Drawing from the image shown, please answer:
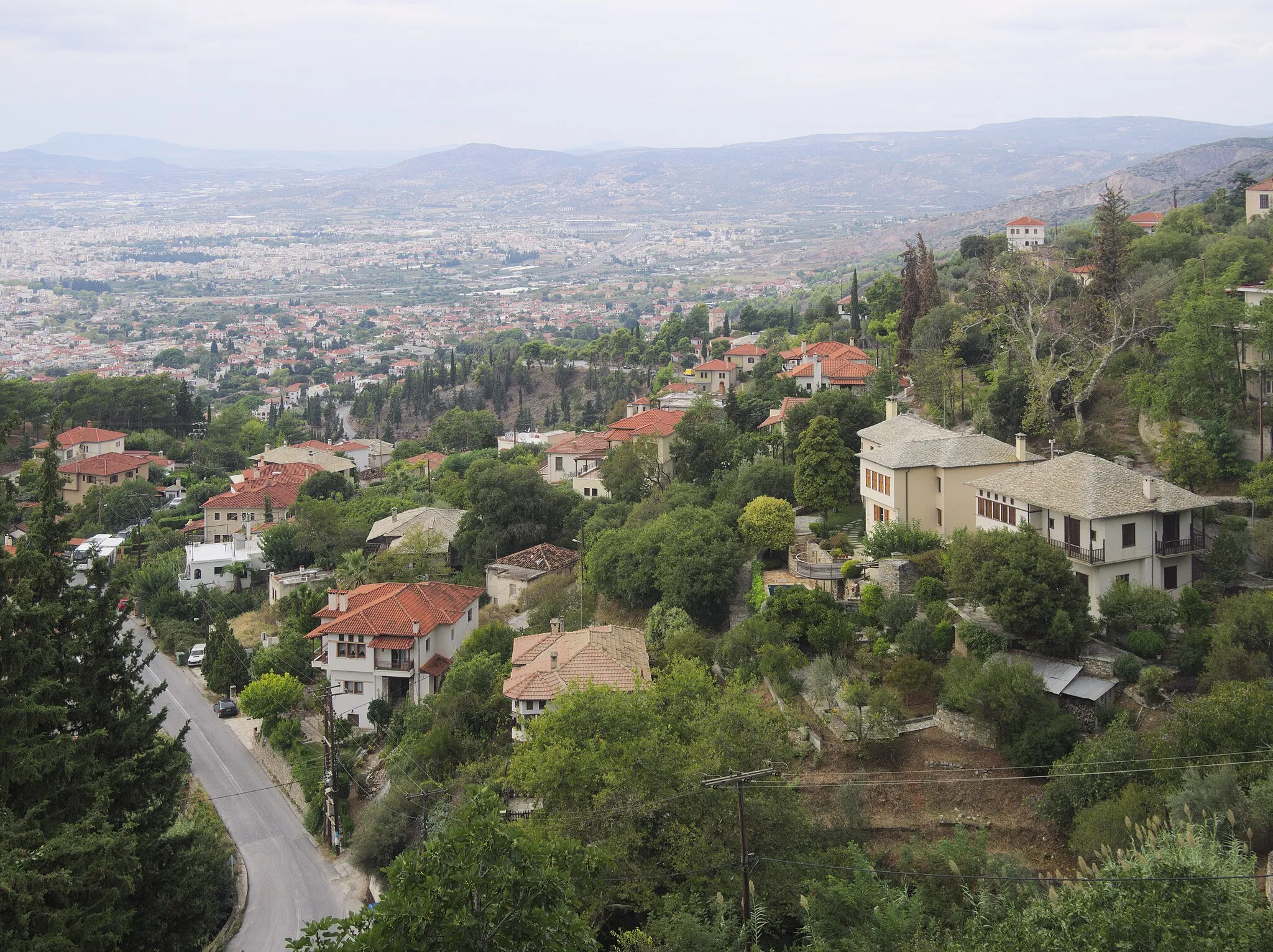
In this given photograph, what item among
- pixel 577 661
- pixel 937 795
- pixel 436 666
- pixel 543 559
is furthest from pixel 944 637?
pixel 543 559

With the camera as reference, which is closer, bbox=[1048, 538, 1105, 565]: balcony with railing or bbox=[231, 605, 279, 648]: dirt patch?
bbox=[1048, 538, 1105, 565]: balcony with railing

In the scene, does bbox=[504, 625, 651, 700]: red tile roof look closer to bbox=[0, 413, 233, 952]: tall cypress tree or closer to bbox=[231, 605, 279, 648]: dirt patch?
bbox=[0, 413, 233, 952]: tall cypress tree

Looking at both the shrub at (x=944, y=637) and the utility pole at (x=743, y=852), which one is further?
the shrub at (x=944, y=637)

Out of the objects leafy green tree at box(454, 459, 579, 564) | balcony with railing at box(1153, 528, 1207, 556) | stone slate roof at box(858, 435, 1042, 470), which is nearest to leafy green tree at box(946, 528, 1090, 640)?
balcony with railing at box(1153, 528, 1207, 556)

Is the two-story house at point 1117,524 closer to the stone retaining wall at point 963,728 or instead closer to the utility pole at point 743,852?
the stone retaining wall at point 963,728

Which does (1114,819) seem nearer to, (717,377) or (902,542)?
(902,542)

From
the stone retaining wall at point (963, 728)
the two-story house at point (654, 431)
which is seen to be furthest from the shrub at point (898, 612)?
the two-story house at point (654, 431)
